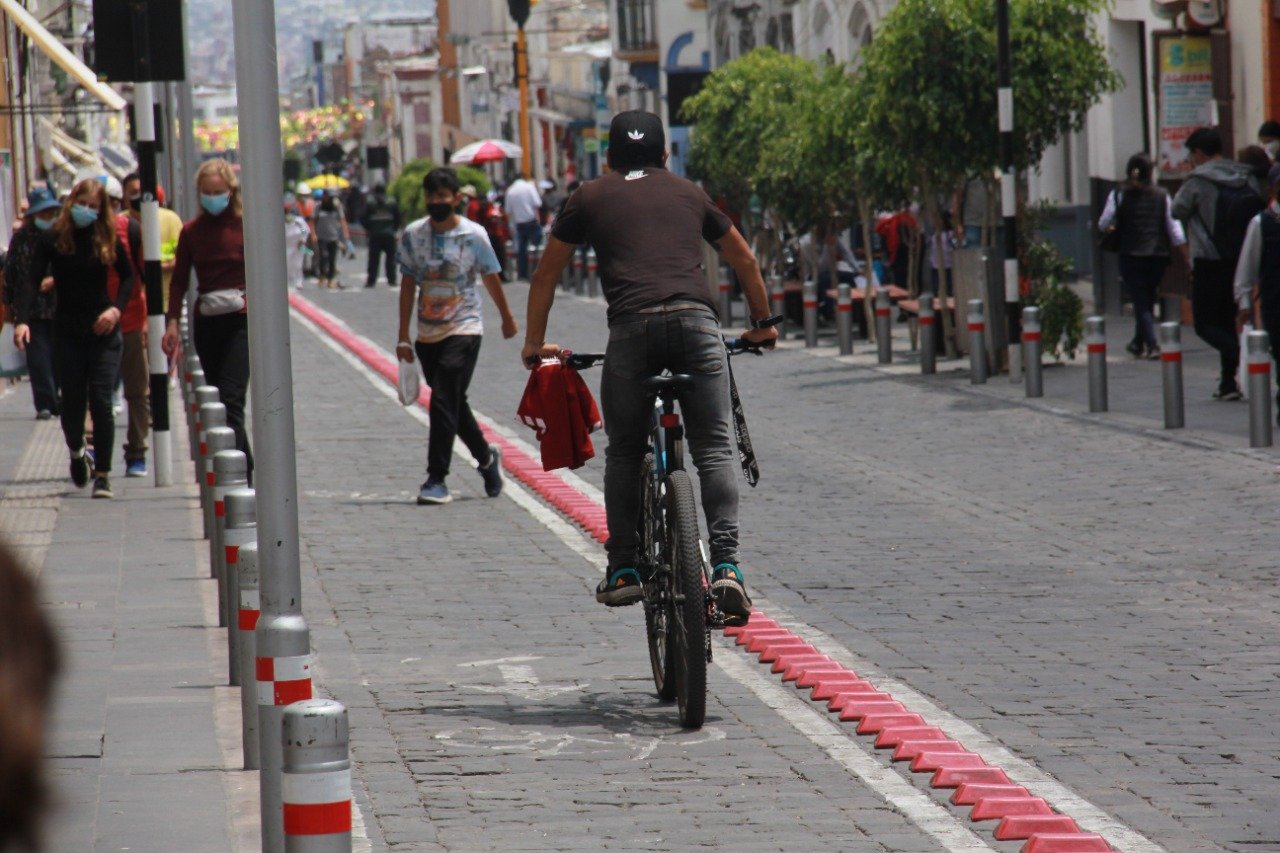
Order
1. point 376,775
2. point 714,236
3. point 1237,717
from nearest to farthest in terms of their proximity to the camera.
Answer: point 376,775 → point 1237,717 → point 714,236

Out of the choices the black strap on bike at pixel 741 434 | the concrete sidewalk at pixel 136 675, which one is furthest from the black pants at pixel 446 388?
the black strap on bike at pixel 741 434

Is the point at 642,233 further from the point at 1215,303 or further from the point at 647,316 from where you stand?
the point at 1215,303

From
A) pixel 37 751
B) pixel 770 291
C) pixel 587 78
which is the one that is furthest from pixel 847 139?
pixel 587 78

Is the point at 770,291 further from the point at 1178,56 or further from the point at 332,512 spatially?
the point at 332,512

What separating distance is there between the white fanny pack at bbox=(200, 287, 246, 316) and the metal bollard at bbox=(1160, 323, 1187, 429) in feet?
19.7

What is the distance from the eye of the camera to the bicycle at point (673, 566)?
651cm

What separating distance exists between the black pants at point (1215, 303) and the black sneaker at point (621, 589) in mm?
9994

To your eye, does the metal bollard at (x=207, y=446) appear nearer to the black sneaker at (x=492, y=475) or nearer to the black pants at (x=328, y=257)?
the black sneaker at (x=492, y=475)

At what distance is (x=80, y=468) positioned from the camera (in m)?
13.9

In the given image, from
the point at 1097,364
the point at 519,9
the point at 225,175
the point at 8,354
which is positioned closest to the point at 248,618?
the point at 225,175

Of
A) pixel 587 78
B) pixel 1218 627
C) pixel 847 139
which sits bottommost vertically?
pixel 1218 627

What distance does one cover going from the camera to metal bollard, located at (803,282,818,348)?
24547 millimetres

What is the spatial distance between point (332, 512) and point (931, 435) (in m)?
4.81

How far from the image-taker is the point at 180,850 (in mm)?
5340
